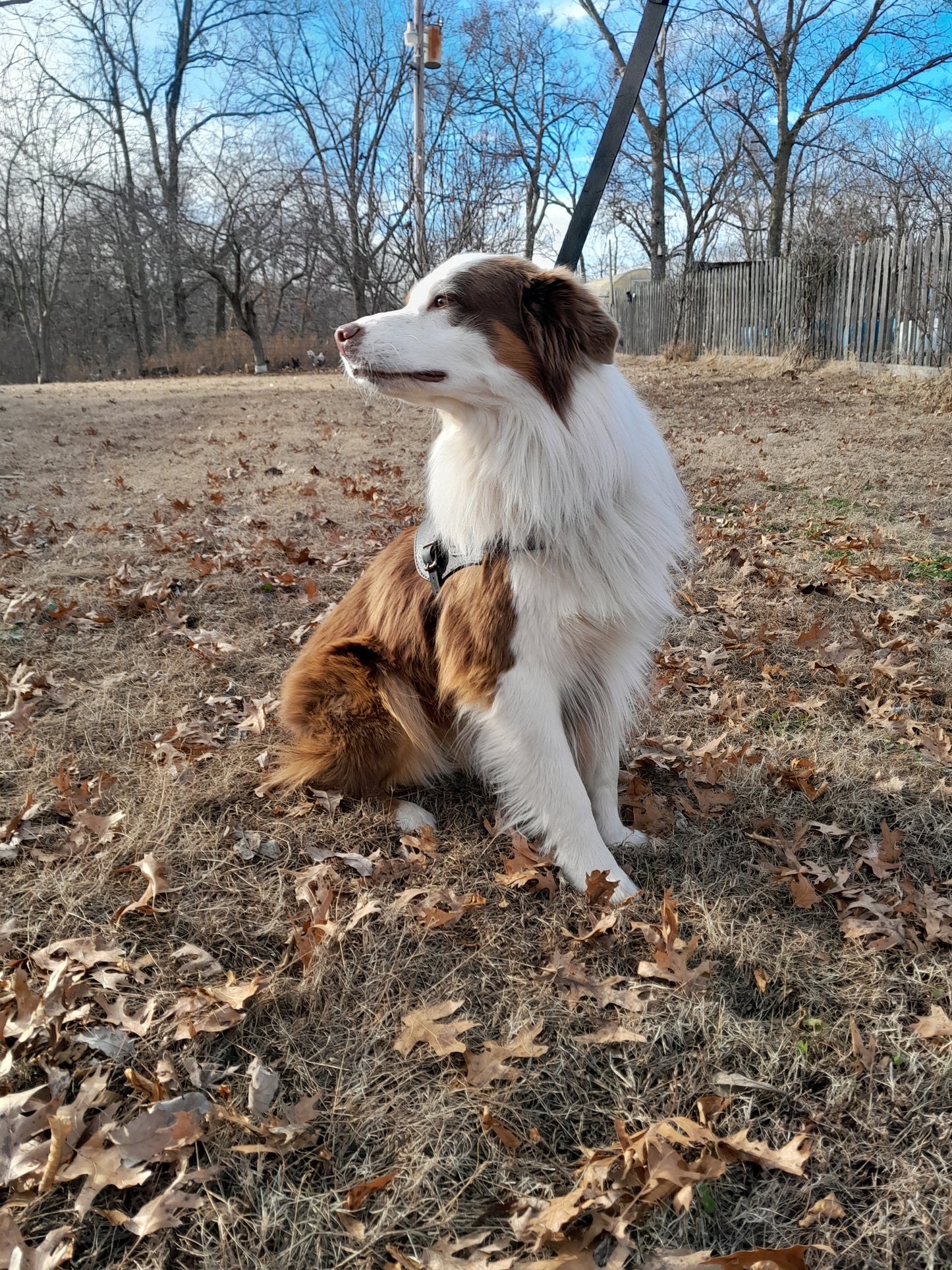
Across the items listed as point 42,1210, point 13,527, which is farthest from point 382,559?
point 13,527

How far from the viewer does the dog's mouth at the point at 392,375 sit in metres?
2.40

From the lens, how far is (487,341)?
241 cm

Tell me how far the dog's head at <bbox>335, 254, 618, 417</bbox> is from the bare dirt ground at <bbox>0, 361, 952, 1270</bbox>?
155 cm

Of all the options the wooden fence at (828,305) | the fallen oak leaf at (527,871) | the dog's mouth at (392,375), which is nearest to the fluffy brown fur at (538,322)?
the dog's mouth at (392,375)

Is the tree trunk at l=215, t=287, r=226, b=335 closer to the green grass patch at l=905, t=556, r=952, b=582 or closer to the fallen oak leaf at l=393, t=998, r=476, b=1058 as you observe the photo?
the green grass patch at l=905, t=556, r=952, b=582

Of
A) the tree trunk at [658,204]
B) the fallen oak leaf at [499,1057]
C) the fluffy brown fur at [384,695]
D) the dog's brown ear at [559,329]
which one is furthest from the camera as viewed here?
the tree trunk at [658,204]

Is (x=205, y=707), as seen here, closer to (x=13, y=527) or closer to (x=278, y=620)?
(x=278, y=620)

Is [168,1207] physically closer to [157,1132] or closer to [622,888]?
[157,1132]

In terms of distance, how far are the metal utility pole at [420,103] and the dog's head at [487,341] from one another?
12.9 meters

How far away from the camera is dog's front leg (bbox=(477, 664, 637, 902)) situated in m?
2.46

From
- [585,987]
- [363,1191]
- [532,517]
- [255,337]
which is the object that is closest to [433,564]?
[532,517]

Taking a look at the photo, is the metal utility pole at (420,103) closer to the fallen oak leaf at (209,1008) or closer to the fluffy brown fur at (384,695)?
the fluffy brown fur at (384,695)

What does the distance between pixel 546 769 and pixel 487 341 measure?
4.58 feet

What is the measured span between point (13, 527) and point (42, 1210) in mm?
6553
